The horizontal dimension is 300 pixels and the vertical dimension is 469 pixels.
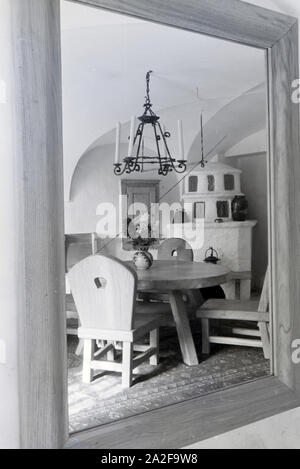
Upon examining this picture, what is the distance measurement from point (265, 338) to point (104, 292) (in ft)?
2.00

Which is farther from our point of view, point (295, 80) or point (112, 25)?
point (295, 80)

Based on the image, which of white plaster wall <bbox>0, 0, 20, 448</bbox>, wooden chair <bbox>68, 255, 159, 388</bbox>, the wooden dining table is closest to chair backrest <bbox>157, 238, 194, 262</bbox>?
the wooden dining table

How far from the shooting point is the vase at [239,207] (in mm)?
1541

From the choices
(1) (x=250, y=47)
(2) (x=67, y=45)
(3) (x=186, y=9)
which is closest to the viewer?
(2) (x=67, y=45)

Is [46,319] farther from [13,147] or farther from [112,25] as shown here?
[112,25]

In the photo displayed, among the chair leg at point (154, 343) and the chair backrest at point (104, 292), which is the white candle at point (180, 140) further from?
the chair leg at point (154, 343)

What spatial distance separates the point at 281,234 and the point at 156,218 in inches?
18.4

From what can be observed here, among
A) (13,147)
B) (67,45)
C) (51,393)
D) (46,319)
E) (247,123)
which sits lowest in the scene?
(51,393)

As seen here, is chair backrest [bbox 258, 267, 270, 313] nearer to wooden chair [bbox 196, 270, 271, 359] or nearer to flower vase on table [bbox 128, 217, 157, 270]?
wooden chair [bbox 196, 270, 271, 359]

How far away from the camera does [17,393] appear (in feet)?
3.69

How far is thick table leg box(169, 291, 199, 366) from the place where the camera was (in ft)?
4.69

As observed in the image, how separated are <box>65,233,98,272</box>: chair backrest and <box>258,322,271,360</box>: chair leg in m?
0.67

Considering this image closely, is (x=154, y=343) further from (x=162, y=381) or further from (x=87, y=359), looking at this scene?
(x=87, y=359)

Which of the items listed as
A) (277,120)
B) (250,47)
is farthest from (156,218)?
(250,47)
